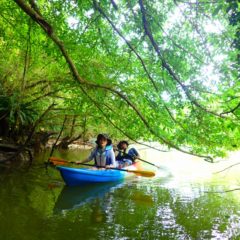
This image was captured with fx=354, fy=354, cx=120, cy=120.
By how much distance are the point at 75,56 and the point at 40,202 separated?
3.24 meters

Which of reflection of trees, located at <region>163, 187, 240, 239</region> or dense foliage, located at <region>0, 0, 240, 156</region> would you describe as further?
reflection of trees, located at <region>163, 187, 240, 239</region>

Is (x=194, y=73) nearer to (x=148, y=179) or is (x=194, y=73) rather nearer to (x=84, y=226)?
(x=84, y=226)

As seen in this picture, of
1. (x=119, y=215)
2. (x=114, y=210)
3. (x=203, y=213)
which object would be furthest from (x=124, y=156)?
(x=119, y=215)

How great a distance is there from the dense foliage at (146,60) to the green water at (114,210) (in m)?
1.47

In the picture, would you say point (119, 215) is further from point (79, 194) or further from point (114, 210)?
point (79, 194)

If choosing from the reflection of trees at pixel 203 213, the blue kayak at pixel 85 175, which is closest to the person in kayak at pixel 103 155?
the blue kayak at pixel 85 175

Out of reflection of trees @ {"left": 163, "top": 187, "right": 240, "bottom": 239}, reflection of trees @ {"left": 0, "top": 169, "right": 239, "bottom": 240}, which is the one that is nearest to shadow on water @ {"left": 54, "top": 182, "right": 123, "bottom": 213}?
reflection of trees @ {"left": 0, "top": 169, "right": 239, "bottom": 240}

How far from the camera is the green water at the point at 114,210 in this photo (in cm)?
582

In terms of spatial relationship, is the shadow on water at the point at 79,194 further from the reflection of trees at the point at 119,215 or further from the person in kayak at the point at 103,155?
the person in kayak at the point at 103,155

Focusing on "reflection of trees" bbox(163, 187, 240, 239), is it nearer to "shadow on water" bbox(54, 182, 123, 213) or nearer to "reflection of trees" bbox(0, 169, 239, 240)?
"reflection of trees" bbox(0, 169, 239, 240)

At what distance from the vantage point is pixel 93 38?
6719 millimetres

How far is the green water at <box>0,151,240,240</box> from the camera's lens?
5.82 m

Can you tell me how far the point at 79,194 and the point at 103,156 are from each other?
5.15 feet

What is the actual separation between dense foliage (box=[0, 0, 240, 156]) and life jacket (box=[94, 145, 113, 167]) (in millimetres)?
1022
